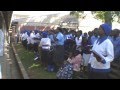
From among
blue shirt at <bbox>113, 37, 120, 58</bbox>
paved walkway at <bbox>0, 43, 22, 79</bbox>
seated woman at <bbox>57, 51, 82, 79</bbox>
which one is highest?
blue shirt at <bbox>113, 37, 120, 58</bbox>

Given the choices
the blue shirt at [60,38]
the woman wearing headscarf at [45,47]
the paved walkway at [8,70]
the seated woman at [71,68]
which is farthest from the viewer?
the woman wearing headscarf at [45,47]

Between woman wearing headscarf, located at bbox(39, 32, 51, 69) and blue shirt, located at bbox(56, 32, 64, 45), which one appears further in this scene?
woman wearing headscarf, located at bbox(39, 32, 51, 69)

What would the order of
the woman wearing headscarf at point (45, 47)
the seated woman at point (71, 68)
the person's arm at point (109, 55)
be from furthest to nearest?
1. the woman wearing headscarf at point (45, 47)
2. the seated woman at point (71, 68)
3. the person's arm at point (109, 55)

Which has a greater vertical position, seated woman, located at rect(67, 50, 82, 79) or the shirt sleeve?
the shirt sleeve

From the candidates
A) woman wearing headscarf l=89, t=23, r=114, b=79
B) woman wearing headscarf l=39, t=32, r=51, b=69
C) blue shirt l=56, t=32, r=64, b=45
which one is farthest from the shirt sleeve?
woman wearing headscarf l=39, t=32, r=51, b=69

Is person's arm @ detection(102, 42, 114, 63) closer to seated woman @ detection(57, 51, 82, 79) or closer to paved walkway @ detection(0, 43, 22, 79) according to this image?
seated woman @ detection(57, 51, 82, 79)

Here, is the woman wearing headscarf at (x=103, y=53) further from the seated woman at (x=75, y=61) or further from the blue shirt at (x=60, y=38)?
the blue shirt at (x=60, y=38)

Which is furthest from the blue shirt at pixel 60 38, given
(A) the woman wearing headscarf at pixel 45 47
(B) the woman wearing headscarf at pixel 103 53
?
(B) the woman wearing headscarf at pixel 103 53

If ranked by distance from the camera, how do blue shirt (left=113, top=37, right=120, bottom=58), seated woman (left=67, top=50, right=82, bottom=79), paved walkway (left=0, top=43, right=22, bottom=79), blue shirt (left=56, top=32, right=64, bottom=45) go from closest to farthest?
1. seated woman (left=67, top=50, right=82, bottom=79)
2. blue shirt (left=113, top=37, right=120, bottom=58)
3. paved walkway (left=0, top=43, right=22, bottom=79)
4. blue shirt (left=56, top=32, right=64, bottom=45)

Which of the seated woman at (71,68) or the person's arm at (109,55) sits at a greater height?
the person's arm at (109,55)

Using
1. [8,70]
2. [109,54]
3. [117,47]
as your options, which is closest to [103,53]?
[109,54]

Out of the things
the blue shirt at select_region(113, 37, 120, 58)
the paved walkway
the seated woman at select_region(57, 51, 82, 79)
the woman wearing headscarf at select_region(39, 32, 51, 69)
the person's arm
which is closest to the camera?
the person's arm
